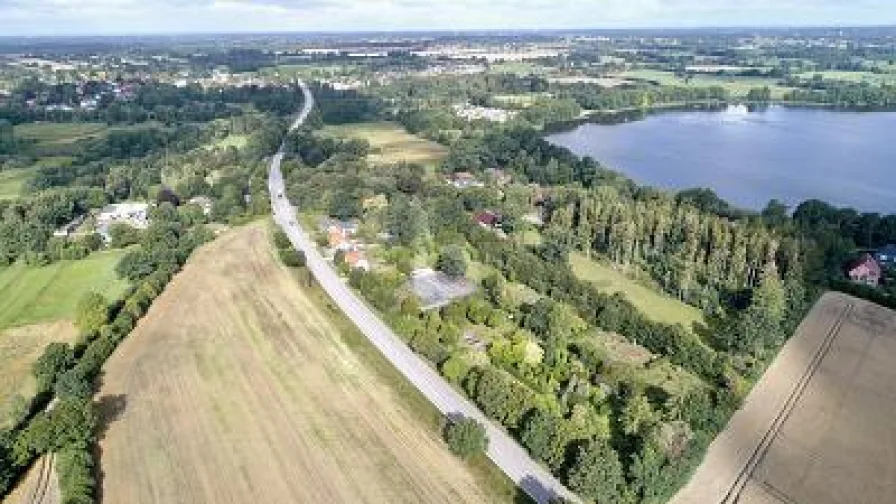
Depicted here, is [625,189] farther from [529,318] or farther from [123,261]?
[123,261]

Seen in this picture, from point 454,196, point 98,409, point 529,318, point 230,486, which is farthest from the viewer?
point 454,196

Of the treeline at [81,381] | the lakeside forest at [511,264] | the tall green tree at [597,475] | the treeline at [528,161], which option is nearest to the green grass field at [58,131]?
the lakeside forest at [511,264]


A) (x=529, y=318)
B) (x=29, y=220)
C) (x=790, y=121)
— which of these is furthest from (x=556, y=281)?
(x=790, y=121)

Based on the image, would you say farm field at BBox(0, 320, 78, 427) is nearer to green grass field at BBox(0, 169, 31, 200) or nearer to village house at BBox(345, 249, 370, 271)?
village house at BBox(345, 249, 370, 271)

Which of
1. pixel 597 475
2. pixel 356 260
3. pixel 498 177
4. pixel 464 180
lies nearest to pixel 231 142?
pixel 464 180

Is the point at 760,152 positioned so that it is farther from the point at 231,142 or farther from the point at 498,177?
the point at 231,142

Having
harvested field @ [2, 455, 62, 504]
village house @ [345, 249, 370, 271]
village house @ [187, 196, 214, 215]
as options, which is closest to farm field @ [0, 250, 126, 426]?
harvested field @ [2, 455, 62, 504]
